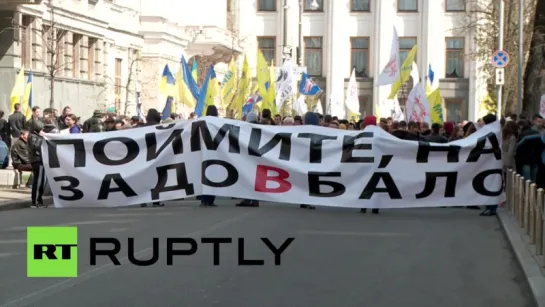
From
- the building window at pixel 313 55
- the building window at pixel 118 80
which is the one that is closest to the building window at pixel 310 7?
the building window at pixel 313 55

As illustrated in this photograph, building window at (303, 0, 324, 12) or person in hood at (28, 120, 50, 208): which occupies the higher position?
building window at (303, 0, 324, 12)

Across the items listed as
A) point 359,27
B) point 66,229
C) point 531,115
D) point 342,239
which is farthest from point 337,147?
point 359,27

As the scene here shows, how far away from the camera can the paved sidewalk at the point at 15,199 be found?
22003 millimetres

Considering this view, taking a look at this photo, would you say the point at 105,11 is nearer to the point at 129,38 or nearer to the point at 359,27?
the point at 129,38

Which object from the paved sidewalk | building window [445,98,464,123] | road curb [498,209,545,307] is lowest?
the paved sidewalk

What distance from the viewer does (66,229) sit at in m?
17.1

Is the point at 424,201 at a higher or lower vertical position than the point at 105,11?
lower

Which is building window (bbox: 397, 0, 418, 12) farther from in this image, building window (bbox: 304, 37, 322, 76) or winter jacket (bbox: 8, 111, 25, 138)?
winter jacket (bbox: 8, 111, 25, 138)

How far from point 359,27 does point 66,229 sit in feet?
219

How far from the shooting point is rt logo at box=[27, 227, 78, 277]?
12328mm

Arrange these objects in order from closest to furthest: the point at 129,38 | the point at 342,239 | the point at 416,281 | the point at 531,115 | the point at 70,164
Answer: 1. the point at 416,281
2. the point at 342,239
3. the point at 70,164
4. the point at 531,115
5. the point at 129,38

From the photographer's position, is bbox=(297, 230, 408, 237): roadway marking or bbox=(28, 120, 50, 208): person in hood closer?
bbox=(297, 230, 408, 237): roadway marking

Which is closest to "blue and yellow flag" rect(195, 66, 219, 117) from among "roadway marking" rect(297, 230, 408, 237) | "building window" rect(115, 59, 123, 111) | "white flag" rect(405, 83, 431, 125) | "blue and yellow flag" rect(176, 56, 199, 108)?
"blue and yellow flag" rect(176, 56, 199, 108)

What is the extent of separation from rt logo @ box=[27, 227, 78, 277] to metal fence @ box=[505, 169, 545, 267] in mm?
5246
